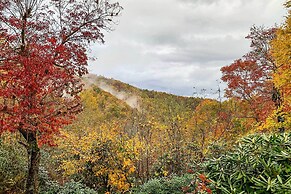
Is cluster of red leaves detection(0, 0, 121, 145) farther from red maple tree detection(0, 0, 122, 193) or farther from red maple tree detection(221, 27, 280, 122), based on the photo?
red maple tree detection(221, 27, 280, 122)

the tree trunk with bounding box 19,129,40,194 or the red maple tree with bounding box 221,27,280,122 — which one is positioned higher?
the red maple tree with bounding box 221,27,280,122

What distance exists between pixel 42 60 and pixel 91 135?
137 inches

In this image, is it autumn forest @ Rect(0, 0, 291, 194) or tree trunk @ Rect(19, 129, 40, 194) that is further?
tree trunk @ Rect(19, 129, 40, 194)

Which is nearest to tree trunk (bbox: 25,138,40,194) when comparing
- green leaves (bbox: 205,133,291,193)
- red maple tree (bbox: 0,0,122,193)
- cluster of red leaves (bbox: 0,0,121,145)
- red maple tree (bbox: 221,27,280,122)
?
red maple tree (bbox: 0,0,122,193)

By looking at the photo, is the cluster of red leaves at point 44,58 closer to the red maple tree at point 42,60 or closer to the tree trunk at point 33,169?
the red maple tree at point 42,60

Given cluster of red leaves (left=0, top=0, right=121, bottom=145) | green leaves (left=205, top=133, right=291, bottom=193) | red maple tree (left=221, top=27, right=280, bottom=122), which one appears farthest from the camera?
red maple tree (left=221, top=27, right=280, bottom=122)

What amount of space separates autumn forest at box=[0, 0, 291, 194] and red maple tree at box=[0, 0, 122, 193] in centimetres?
2

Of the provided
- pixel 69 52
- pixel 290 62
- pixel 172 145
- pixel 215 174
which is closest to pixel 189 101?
pixel 172 145

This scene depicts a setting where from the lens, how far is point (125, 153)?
819 centimetres

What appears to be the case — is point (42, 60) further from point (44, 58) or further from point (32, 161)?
point (32, 161)

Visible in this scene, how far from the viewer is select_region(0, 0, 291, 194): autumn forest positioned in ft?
11.6

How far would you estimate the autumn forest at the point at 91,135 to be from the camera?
11.6ft

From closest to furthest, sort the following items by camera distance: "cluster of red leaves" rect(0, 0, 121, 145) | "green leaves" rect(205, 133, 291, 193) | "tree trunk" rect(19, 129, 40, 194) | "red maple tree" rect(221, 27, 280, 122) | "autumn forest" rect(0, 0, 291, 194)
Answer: "green leaves" rect(205, 133, 291, 193)
"autumn forest" rect(0, 0, 291, 194)
"cluster of red leaves" rect(0, 0, 121, 145)
"tree trunk" rect(19, 129, 40, 194)
"red maple tree" rect(221, 27, 280, 122)

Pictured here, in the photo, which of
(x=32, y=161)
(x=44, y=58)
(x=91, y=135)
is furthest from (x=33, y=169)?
(x=44, y=58)
